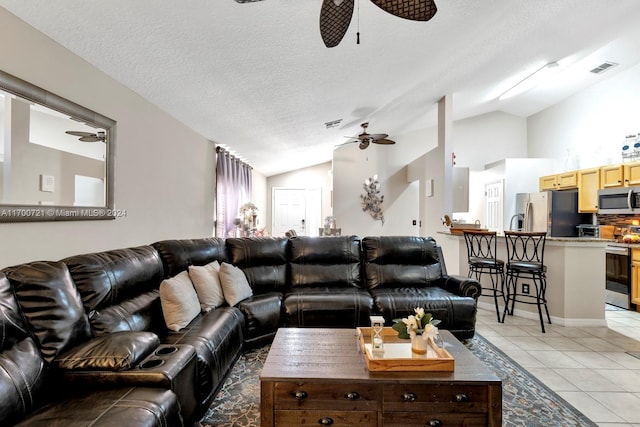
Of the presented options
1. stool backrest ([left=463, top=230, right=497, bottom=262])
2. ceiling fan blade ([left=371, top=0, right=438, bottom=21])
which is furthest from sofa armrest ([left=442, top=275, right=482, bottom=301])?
ceiling fan blade ([left=371, top=0, right=438, bottom=21])

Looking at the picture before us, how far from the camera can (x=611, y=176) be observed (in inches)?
194

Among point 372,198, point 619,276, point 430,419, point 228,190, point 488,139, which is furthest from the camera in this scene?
point 488,139

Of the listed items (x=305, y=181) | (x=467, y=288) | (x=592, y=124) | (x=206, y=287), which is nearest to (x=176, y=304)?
(x=206, y=287)

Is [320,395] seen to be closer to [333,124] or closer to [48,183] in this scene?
[48,183]

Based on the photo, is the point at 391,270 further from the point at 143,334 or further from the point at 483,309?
the point at 143,334

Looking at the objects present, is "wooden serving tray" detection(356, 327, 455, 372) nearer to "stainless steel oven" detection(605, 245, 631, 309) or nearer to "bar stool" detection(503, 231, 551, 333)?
"bar stool" detection(503, 231, 551, 333)

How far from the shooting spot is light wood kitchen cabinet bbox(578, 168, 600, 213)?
5246 millimetres

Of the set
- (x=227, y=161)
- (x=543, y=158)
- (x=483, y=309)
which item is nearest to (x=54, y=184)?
(x=227, y=161)

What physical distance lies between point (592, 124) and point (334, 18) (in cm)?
640

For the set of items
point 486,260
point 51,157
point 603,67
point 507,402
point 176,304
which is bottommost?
point 507,402

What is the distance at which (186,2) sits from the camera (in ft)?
6.36

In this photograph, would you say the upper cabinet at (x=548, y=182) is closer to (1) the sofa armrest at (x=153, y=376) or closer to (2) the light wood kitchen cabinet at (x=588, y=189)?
(2) the light wood kitchen cabinet at (x=588, y=189)

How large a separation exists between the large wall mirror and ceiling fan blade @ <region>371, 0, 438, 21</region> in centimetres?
202

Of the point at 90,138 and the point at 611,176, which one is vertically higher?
the point at 611,176
